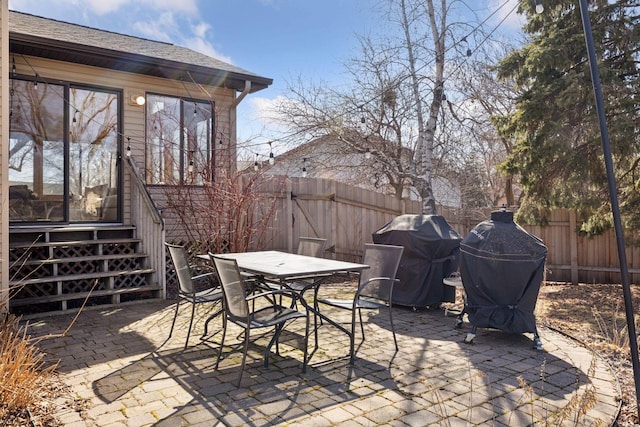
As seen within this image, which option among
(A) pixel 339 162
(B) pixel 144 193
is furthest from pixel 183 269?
(A) pixel 339 162

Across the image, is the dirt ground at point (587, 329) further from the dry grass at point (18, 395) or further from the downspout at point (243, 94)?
the downspout at point (243, 94)

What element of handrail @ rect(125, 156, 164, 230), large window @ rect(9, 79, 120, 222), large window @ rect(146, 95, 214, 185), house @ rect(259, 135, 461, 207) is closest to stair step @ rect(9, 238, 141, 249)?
handrail @ rect(125, 156, 164, 230)

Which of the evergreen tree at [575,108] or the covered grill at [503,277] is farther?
the evergreen tree at [575,108]

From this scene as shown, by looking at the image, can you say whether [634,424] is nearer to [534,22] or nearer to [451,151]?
[534,22]

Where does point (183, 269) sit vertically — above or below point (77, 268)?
above

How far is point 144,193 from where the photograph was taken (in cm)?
706

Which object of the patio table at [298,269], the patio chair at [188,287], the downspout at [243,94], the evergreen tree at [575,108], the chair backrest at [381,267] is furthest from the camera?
the downspout at [243,94]

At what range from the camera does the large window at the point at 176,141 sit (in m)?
8.37

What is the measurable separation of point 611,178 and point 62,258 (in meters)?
6.51

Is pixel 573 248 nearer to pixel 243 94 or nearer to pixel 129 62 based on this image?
pixel 243 94

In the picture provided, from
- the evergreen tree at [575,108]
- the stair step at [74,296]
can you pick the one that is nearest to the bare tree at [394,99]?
the evergreen tree at [575,108]

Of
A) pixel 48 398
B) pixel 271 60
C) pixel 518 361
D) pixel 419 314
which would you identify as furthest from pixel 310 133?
pixel 48 398

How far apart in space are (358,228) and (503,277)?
17.6 ft

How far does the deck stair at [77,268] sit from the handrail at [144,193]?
682 millimetres
